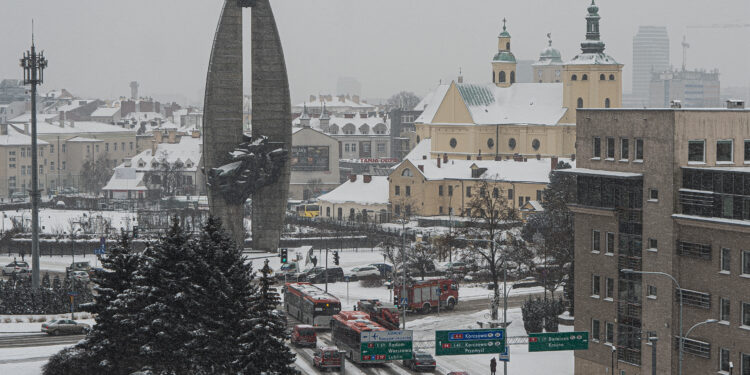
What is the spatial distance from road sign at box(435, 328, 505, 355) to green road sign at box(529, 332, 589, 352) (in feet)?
4.18

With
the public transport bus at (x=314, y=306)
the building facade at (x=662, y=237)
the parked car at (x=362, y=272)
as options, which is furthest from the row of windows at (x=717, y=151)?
the parked car at (x=362, y=272)

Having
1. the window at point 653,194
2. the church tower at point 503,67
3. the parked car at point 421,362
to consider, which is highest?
the church tower at point 503,67

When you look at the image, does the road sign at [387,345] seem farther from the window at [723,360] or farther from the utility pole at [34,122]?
the utility pole at [34,122]

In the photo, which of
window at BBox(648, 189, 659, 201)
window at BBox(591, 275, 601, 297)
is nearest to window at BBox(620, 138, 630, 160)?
window at BBox(648, 189, 659, 201)

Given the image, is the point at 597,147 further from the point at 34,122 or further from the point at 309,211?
the point at 309,211

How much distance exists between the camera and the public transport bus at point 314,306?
65.5m

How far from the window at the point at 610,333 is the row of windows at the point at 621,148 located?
7.07 meters

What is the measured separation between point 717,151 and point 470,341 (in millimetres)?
12436

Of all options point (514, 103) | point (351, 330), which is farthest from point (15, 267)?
point (514, 103)

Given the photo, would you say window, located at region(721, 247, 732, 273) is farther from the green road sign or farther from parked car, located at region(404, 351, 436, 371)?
parked car, located at region(404, 351, 436, 371)

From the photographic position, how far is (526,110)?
6171 inches

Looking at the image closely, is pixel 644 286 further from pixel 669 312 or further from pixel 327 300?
pixel 327 300

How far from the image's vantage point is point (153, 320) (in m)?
46.8

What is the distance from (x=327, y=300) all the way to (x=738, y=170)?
23.9 metres
